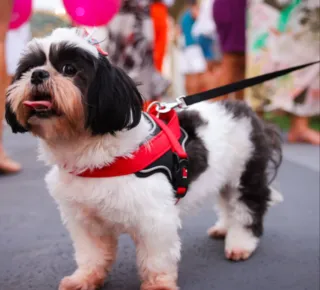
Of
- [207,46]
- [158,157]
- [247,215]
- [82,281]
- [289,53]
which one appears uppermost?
[158,157]

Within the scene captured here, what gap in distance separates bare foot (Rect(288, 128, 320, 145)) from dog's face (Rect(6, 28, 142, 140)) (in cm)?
359

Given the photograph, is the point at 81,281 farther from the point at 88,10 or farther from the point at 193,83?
the point at 193,83

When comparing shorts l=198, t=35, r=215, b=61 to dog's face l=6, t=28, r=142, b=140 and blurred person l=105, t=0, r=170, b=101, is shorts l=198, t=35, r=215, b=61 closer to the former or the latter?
blurred person l=105, t=0, r=170, b=101

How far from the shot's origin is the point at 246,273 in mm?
1885

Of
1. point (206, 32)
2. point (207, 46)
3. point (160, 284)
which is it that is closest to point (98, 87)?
point (160, 284)

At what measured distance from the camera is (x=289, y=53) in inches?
186

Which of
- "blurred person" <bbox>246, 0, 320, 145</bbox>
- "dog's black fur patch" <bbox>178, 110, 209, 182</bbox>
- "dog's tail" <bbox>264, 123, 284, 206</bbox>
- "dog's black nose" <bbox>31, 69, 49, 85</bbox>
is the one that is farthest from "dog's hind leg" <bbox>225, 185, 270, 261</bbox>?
"blurred person" <bbox>246, 0, 320, 145</bbox>

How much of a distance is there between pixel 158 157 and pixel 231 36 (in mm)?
3405

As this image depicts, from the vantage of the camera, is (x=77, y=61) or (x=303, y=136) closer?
(x=77, y=61)

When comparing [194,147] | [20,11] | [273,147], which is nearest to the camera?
[194,147]

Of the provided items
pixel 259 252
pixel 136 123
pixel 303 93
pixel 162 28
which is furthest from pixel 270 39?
pixel 136 123

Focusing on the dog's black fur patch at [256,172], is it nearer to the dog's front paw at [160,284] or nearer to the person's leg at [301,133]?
the dog's front paw at [160,284]

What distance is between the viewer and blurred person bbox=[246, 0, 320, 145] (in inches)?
182

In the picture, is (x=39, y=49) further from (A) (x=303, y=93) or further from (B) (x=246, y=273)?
(A) (x=303, y=93)
